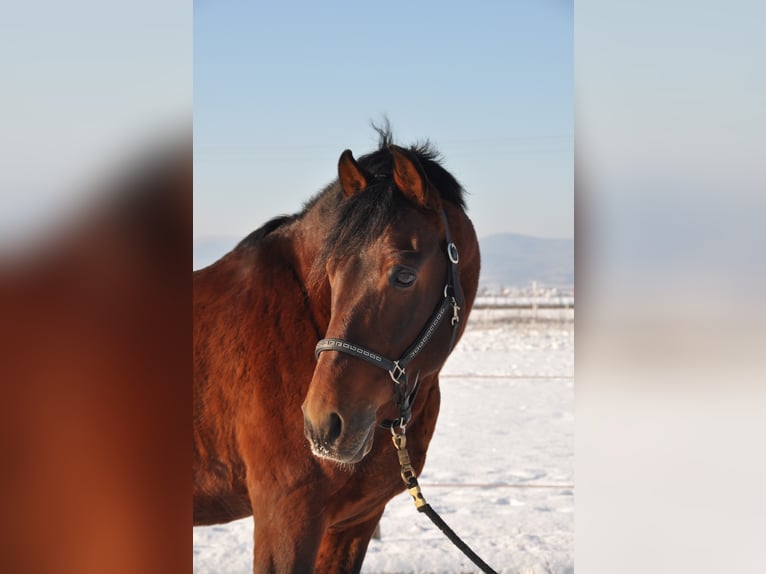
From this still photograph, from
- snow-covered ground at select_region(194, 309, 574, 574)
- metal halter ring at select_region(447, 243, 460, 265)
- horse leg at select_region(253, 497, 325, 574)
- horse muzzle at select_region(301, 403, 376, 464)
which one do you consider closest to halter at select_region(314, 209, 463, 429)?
metal halter ring at select_region(447, 243, 460, 265)

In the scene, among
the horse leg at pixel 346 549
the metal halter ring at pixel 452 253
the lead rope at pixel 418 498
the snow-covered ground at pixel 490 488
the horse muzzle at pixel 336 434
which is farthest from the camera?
the snow-covered ground at pixel 490 488

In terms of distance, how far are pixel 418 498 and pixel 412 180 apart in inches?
28.3

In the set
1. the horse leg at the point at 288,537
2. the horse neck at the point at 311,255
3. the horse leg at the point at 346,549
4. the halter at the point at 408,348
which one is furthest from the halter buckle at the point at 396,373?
the horse leg at the point at 346,549

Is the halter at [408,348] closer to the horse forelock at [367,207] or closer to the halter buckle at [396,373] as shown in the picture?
the halter buckle at [396,373]

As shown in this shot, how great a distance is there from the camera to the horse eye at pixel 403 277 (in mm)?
1536

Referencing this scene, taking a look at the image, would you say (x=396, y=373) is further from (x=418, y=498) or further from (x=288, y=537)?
(x=288, y=537)

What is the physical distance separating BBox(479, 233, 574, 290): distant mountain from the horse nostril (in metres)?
2.70

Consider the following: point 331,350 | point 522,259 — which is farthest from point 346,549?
point 522,259

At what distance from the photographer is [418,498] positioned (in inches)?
52.6

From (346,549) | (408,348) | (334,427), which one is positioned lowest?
(346,549)

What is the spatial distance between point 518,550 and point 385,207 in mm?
2567

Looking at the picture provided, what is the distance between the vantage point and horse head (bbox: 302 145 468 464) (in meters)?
1.45

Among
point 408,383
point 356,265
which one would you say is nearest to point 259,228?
point 356,265
